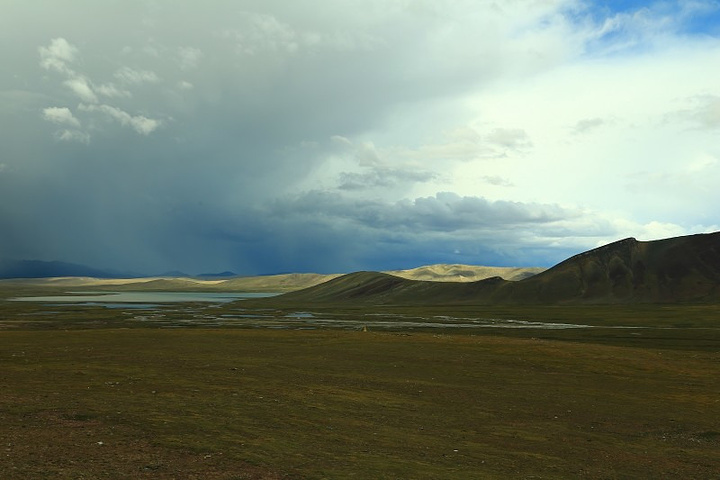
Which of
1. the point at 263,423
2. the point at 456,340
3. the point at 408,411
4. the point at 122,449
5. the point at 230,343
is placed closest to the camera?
the point at 122,449

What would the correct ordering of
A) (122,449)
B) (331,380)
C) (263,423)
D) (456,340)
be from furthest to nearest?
(456,340)
(331,380)
(263,423)
(122,449)

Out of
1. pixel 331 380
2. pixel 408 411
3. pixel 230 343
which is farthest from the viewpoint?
pixel 230 343

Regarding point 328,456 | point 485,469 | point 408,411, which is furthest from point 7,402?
point 485,469

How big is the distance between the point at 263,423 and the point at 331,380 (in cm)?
1353

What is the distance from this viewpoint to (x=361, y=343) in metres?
62.6

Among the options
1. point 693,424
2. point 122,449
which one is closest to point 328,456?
point 122,449

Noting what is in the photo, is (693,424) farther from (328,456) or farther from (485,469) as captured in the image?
(328,456)

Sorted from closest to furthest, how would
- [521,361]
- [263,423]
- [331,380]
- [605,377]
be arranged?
[263,423] < [331,380] < [605,377] < [521,361]

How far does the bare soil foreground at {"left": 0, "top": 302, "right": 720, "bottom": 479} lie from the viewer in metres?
17.3

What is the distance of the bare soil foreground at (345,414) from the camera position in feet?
56.9

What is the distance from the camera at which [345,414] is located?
25938 millimetres

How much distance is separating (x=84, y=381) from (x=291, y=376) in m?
12.5

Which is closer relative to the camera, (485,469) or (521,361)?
(485,469)

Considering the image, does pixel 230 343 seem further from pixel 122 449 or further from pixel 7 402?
pixel 122 449
